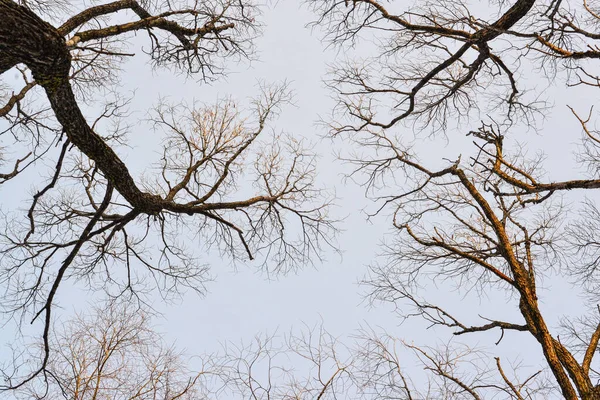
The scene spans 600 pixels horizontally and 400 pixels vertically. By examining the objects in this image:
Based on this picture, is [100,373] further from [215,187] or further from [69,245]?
[215,187]

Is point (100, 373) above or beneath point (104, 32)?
beneath

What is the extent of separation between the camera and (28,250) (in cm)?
600

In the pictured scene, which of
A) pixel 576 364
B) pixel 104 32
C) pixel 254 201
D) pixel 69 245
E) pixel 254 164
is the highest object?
pixel 254 164

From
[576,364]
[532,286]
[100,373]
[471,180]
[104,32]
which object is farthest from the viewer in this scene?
[100,373]

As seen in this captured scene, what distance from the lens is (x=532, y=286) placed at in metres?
6.39

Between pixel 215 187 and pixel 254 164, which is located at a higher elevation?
pixel 254 164

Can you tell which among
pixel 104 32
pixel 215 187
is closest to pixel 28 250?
pixel 215 187

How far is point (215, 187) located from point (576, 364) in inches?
210

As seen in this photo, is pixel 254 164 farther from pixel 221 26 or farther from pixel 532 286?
pixel 532 286

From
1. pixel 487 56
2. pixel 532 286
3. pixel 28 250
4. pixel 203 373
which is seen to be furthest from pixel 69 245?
pixel 532 286

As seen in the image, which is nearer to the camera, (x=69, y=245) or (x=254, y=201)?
(x=69, y=245)

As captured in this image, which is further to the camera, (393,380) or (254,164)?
(254,164)

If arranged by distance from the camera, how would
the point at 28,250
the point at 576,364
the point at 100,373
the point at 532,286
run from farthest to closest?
the point at 100,373 < the point at 532,286 < the point at 28,250 < the point at 576,364

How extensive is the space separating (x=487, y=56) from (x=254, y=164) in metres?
3.79
